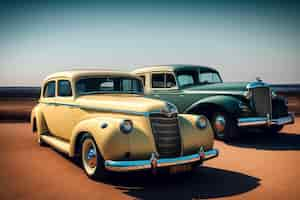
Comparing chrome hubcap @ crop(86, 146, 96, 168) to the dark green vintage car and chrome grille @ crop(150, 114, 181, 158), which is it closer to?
chrome grille @ crop(150, 114, 181, 158)

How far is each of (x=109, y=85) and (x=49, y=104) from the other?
5.05ft

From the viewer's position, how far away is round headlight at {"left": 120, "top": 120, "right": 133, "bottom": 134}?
12.6 ft

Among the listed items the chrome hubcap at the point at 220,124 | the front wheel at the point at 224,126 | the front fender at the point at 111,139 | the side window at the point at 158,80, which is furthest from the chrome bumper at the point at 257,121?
the front fender at the point at 111,139

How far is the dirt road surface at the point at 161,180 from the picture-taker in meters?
3.72

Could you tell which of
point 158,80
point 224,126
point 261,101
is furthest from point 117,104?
point 261,101

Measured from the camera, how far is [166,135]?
13.5ft

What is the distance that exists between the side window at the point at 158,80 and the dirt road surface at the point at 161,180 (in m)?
3.14

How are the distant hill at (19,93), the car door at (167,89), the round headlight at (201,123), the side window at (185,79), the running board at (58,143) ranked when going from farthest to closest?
the distant hill at (19,93)
the side window at (185,79)
the car door at (167,89)
the running board at (58,143)
the round headlight at (201,123)

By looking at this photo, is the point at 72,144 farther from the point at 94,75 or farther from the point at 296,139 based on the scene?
the point at 296,139

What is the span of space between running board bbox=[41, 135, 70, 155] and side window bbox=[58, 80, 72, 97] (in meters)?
0.90

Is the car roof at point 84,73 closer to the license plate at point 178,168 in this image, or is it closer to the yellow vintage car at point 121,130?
the yellow vintage car at point 121,130

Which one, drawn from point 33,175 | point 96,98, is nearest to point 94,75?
point 96,98

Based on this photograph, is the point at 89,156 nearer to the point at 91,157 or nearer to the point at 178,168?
the point at 91,157

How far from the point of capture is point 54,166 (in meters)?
5.05
